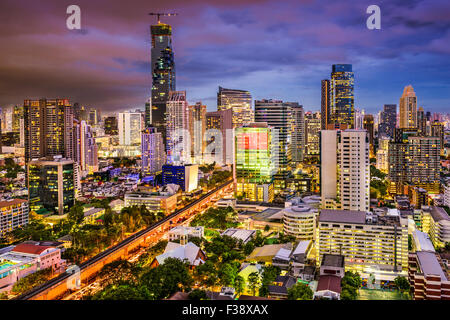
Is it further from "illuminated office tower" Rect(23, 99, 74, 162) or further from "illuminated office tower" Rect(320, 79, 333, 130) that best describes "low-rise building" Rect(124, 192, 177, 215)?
"illuminated office tower" Rect(320, 79, 333, 130)

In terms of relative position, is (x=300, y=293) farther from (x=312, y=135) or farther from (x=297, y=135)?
(x=312, y=135)

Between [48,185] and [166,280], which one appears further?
[48,185]

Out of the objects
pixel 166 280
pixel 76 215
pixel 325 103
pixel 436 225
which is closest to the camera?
pixel 166 280

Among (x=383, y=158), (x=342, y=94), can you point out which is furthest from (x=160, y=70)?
(x=383, y=158)

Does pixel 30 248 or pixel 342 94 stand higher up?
pixel 342 94

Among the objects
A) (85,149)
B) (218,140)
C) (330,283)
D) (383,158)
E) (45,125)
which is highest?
(45,125)

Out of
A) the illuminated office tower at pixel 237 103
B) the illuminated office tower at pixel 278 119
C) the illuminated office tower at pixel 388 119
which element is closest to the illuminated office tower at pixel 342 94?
the illuminated office tower at pixel 388 119

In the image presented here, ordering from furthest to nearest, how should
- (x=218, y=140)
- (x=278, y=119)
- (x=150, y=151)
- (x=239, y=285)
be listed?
(x=218, y=140) → (x=150, y=151) → (x=278, y=119) → (x=239, y=285)
